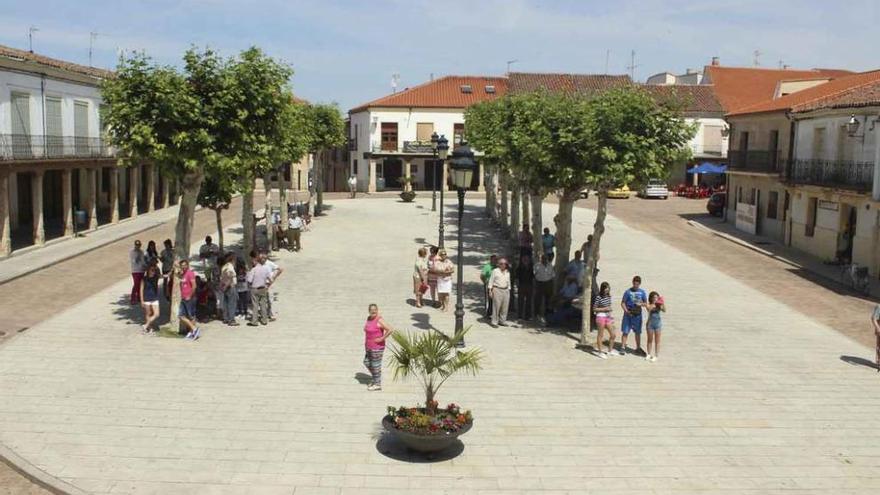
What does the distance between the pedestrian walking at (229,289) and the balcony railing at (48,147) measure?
8.92 meters

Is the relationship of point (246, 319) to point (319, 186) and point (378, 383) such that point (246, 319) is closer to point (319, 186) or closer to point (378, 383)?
point (378, 383)

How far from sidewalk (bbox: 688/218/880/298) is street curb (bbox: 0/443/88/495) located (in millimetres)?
20557

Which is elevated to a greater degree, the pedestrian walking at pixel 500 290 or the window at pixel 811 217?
the window at pixel 811 217

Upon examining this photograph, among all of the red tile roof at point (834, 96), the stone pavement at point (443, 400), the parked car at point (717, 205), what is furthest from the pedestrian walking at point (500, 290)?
the parked car at point (717, 205)

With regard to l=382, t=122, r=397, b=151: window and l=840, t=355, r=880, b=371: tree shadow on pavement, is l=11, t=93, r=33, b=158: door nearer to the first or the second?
l=840, t=355, r=880, b=371: tree shadow on pavement

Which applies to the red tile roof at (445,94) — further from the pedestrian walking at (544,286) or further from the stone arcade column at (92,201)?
the pedestrian walking at (544,286)

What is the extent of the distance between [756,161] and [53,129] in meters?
28.6

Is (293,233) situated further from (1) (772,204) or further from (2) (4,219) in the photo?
(1) (772,204)

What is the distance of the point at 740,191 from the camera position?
36969mm

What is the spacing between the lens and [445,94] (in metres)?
57.8

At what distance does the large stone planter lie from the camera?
9.99 metres

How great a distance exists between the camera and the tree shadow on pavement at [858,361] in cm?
1520

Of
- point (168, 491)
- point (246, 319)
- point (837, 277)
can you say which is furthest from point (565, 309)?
point (837, 277)

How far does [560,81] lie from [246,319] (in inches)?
1814
